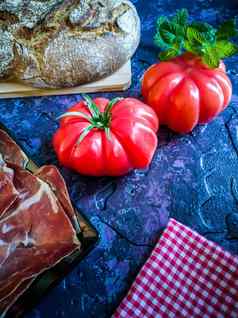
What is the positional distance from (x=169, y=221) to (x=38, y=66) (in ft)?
1.29

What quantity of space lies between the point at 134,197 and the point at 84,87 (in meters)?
0.27

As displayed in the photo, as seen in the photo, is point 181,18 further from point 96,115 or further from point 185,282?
point 185,282

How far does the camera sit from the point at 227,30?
750mm

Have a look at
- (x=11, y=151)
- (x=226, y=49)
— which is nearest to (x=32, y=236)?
(x=11, y=151)

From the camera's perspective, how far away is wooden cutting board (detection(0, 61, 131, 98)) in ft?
2.84

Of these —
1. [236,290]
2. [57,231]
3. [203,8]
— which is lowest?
[236,290]

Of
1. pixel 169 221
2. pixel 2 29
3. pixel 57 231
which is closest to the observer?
pixel 57 231

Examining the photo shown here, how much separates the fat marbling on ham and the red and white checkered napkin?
5.4 inches

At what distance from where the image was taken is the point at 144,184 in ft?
2.53

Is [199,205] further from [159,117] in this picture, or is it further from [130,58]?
[130,58]

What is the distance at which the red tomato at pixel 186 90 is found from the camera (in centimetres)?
74

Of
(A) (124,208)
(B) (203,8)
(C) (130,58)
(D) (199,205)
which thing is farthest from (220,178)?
(B) (203,8)

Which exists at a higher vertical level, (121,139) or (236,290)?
(121,139)

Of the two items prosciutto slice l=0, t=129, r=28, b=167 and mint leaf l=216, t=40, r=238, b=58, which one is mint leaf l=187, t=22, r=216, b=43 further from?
prosciutto slice l=0, t=129, r=28, b=167
